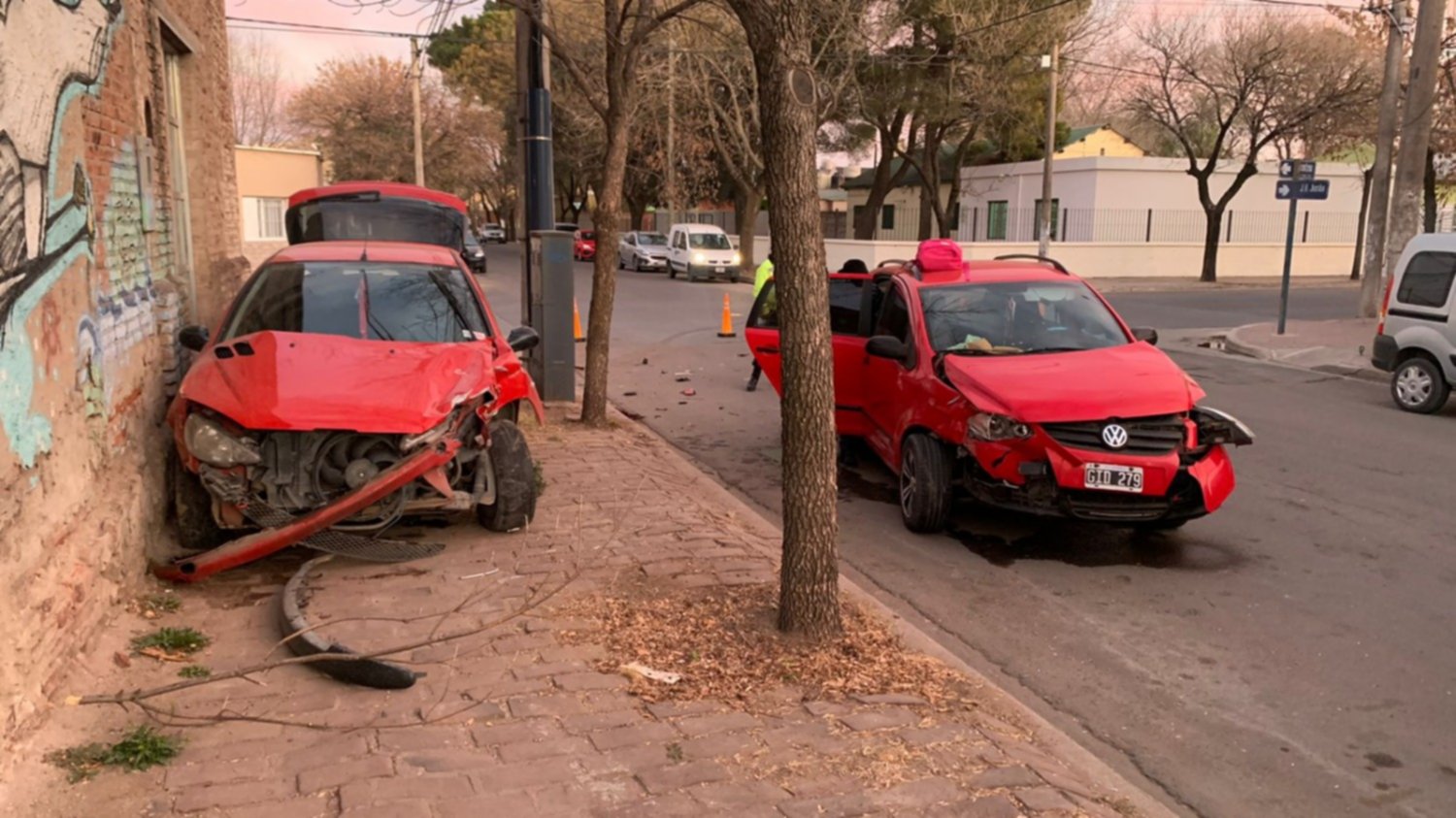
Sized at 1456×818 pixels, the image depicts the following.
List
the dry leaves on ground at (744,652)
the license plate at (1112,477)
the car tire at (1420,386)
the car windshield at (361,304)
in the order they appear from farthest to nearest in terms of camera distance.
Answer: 1. the car tire at (1420,386)
2. the car windshield at (361,304)
3. the license plate at (1112,477)
4. the dry leaves on ground at (744,652)

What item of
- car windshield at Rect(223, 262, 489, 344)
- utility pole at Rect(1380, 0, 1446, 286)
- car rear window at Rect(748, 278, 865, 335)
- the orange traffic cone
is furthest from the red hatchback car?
utility pole at Rect(1380, 0, 1446, 286)

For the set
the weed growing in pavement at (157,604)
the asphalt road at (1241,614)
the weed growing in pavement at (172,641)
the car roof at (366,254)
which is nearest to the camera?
the asphalt road at (1241,614)

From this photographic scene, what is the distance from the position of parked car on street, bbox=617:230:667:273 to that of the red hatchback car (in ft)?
104

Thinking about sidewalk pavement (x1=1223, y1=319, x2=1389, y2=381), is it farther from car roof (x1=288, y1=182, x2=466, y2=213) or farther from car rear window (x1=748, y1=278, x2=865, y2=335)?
car roof (x1=288, y1=182, x2=466, y2=213)

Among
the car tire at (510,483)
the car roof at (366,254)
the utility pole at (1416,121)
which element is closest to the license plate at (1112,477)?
the car tire at (510,483)

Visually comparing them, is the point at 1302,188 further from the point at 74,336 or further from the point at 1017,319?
the point at 74,336

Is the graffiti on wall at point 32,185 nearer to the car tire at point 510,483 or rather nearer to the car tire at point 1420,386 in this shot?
the car tire at point 510,483

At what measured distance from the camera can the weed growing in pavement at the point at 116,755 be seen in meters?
3.64

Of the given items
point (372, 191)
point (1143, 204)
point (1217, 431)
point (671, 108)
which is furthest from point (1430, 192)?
point (1217, 431)

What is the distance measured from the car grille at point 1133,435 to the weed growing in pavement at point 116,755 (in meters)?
4.79

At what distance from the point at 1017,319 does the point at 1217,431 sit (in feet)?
5.59

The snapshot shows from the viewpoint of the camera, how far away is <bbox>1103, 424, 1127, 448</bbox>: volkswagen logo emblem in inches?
252

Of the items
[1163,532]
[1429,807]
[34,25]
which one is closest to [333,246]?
[34,25]

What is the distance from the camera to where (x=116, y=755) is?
12.2 ft
